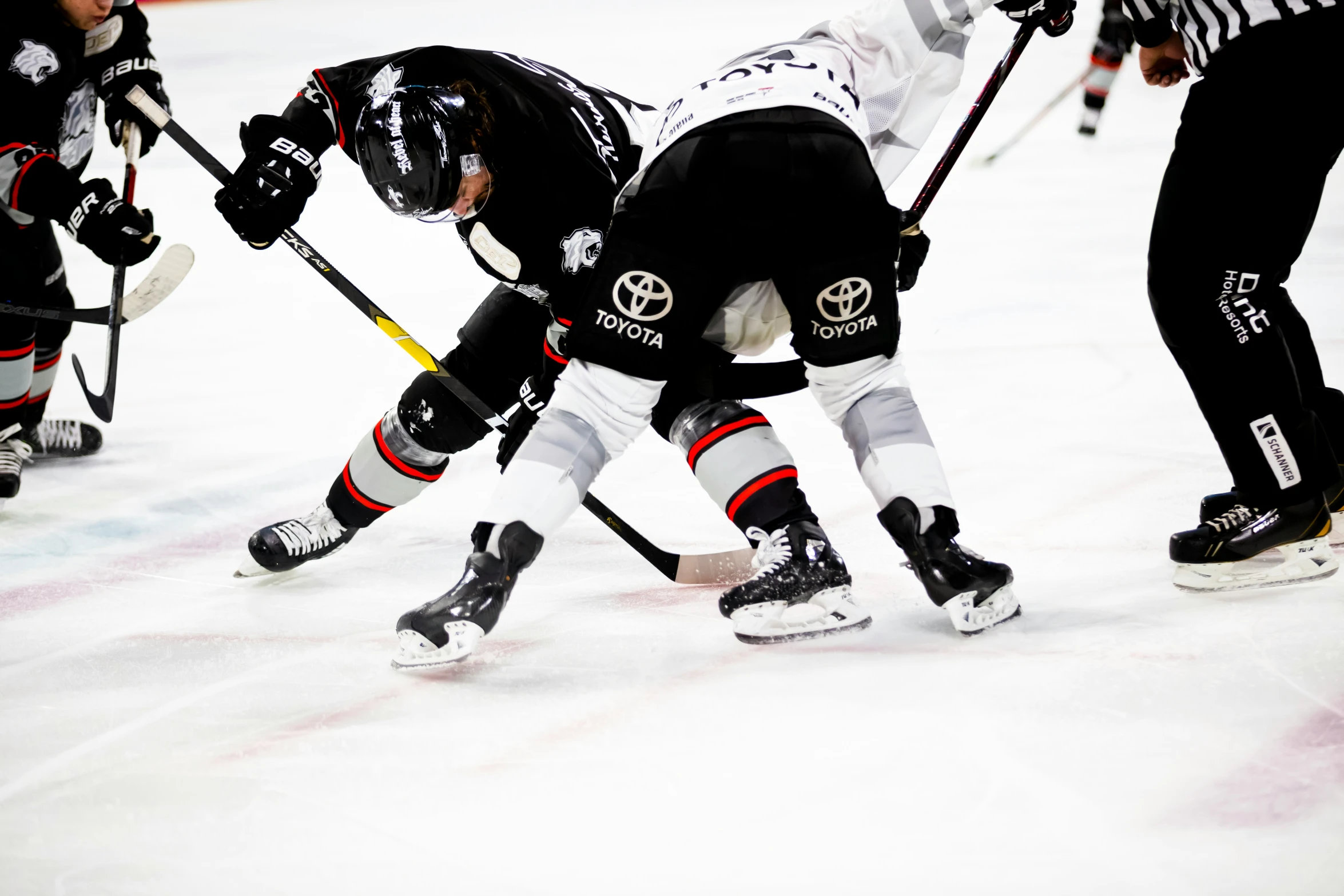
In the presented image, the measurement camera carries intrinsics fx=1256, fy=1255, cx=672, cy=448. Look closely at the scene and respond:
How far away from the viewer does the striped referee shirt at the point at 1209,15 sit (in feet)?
5.62

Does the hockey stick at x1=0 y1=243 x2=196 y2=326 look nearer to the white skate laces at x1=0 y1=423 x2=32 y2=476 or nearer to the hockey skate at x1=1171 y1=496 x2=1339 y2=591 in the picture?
the white skate laces at x1=0 y1=423 x2=32 y2=476

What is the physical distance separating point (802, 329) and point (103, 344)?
2901 millimetres

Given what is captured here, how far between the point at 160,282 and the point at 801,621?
1.71 m

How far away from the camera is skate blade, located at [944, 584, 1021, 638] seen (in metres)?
1.68

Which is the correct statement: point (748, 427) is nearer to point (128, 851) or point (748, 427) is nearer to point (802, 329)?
point (802, 329)

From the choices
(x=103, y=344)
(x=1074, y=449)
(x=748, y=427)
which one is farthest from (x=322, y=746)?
(x=103, y=344)

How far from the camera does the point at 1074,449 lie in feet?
8.53

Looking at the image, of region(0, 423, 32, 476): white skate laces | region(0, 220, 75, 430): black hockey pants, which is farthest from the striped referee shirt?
region(0, 423, 32, 476): white skate laces

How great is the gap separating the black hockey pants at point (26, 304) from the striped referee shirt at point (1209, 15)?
2271mm

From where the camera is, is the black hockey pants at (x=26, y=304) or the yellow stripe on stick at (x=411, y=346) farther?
the black hockey pants at (x=26, y=304)

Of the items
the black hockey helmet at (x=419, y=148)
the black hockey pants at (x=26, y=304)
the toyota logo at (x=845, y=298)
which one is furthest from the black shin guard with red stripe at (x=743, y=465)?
the black hockey pants at (x=26, y=304)

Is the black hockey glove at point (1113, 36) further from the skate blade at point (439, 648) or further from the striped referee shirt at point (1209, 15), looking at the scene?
the skate blade at point (439, 648)

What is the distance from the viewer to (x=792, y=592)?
1.71m

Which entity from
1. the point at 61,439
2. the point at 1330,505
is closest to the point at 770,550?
the point at 1330,505
